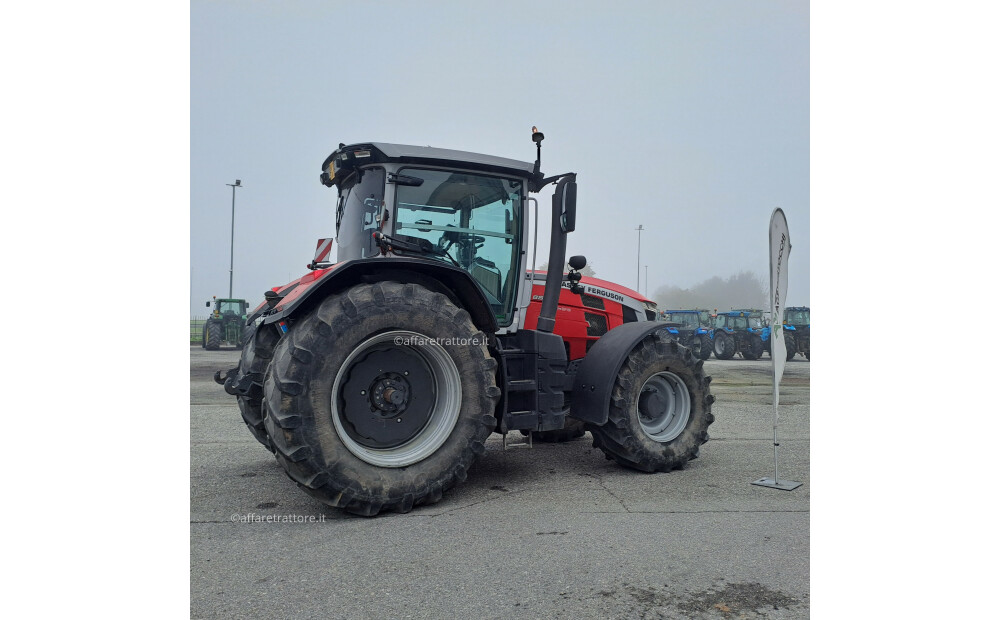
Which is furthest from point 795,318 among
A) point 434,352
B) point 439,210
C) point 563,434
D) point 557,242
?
point 434,352

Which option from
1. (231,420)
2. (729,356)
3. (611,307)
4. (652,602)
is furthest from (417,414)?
(729,356)

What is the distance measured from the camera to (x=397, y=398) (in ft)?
12.8

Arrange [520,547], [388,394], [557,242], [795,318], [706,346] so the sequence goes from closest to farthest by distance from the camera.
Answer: [520,547], [388,394], [557,242], [795,318], [706,346]

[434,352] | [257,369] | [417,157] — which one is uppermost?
[417,157]

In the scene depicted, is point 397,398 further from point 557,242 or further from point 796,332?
point 796,332

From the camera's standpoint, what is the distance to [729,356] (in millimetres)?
21766

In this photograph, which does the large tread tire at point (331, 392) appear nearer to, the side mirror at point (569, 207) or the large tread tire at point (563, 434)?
the side mirror at point (569, 207)

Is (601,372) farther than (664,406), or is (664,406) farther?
(664,406)

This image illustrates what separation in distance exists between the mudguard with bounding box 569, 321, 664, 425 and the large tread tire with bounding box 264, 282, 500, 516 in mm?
959

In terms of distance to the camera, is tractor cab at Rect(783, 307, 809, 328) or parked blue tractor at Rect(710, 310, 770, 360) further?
parked blue tractor at Rect(710, 310, 770, 360)

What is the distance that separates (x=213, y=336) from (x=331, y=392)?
1875 cm

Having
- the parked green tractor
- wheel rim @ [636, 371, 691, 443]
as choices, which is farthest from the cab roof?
the parked green tractor

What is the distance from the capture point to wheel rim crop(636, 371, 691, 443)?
5023mm

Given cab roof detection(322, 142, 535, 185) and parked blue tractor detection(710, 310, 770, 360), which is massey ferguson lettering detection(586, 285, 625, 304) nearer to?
cab roof detection(322, 142, 535, 185)
